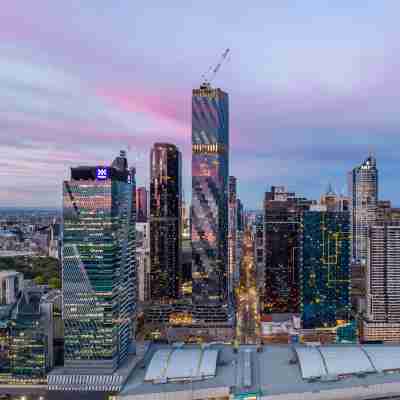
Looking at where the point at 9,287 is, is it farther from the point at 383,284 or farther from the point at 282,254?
the point at 383,284

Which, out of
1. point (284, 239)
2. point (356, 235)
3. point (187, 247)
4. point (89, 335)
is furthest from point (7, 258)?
point (356, 235)

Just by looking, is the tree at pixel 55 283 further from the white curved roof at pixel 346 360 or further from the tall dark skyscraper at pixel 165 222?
the white curved roof at pixel 346 360

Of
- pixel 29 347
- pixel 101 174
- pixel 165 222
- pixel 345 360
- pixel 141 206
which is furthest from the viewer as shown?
pixel 141 206

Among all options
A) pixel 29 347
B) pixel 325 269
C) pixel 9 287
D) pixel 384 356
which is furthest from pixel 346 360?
pixel 9 287

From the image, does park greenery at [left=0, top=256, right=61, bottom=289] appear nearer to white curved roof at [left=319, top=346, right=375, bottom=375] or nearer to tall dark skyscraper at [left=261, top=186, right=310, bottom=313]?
tall dark skyscraper at [left=261, top=186, right=310, bottom=313]

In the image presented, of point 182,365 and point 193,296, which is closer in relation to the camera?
point 182,365

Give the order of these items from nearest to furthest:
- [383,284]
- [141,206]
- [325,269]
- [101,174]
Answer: [101,174] < [383,284] < [325,269] < [141,206]

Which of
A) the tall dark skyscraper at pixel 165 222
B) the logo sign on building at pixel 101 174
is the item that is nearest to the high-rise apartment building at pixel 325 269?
the tall dark skyscraper at pixel 165 222

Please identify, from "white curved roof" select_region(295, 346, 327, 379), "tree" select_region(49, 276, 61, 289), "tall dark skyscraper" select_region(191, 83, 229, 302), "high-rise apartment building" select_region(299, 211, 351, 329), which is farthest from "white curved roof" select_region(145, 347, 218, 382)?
"tree" select_region(49, 276, 61, 289)
